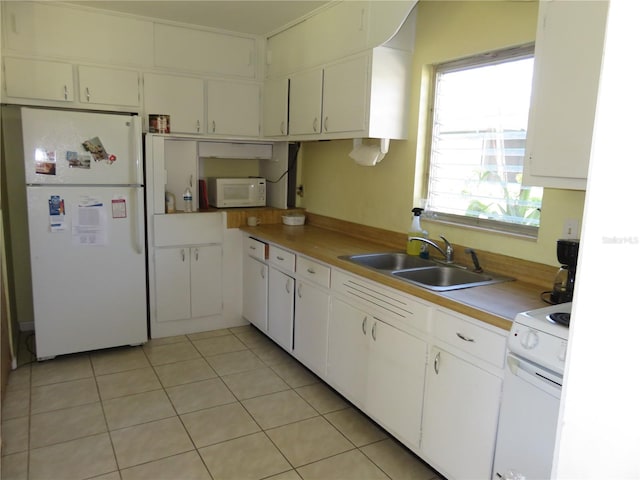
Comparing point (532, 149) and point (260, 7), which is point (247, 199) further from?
point (532, 149)

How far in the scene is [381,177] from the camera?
331cm

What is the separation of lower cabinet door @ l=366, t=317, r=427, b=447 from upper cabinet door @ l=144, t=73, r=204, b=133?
2306 mm

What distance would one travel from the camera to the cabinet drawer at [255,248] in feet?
11.7

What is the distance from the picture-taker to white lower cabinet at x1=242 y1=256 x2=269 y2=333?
3617mm

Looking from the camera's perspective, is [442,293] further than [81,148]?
No

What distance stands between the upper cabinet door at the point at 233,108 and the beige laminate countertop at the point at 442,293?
1.02 meters

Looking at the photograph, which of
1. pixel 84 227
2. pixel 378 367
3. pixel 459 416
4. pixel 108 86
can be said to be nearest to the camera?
pixel 459 416

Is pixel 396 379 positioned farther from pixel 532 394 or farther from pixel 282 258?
pixel 282 258

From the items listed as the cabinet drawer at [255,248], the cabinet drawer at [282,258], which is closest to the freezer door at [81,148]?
the cabinet drawer at [255,248]

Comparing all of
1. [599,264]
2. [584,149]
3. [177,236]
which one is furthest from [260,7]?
[599,264]

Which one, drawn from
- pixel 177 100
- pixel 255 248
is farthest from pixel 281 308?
pixel 177 100

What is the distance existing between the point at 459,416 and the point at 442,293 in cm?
51

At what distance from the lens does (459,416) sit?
76.6 inches

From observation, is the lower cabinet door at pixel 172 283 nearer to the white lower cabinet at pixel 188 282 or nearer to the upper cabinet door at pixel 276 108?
the white lower cabinet at pixel 188 282
